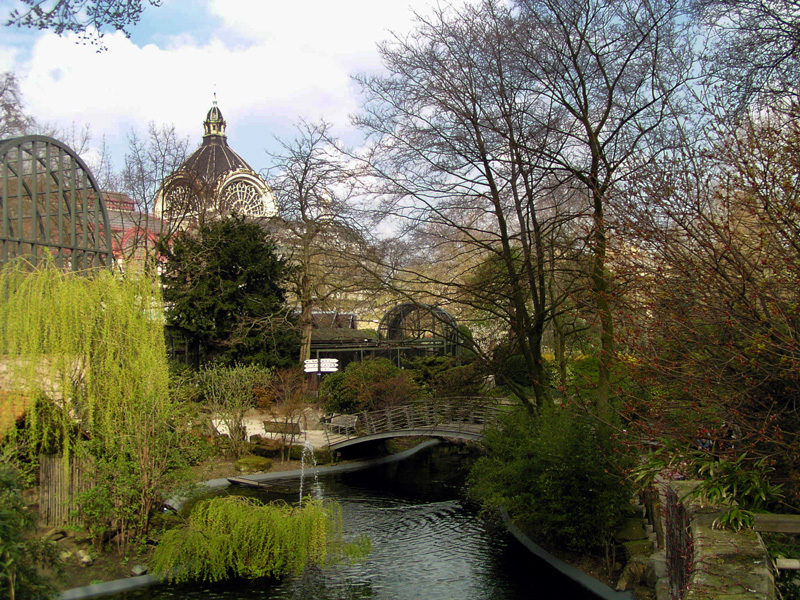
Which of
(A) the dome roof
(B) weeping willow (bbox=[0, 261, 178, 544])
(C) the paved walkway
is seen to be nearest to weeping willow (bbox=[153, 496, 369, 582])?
(B) weeping willow (bbox=[0, 261, 178, 544])

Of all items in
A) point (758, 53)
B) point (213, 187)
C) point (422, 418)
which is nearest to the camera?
point (758, 53)

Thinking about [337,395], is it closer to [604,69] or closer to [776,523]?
Answer: [604,69]

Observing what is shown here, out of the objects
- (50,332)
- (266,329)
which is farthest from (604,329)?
(266,329)

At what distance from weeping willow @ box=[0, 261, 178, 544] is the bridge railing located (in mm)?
7452

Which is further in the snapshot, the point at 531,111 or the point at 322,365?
the point at 322,365

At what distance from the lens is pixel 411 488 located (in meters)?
19.0

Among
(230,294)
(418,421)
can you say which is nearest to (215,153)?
(230,294)

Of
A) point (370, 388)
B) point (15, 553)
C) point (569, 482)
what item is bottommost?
point (569, 482)

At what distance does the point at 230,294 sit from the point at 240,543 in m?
18.7

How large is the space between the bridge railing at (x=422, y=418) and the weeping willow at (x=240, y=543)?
625cm

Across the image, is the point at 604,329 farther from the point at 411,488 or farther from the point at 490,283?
the point at 411,488

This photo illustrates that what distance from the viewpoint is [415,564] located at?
12.2 meters

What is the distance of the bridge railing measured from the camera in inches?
718

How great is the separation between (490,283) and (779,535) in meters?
8.06
